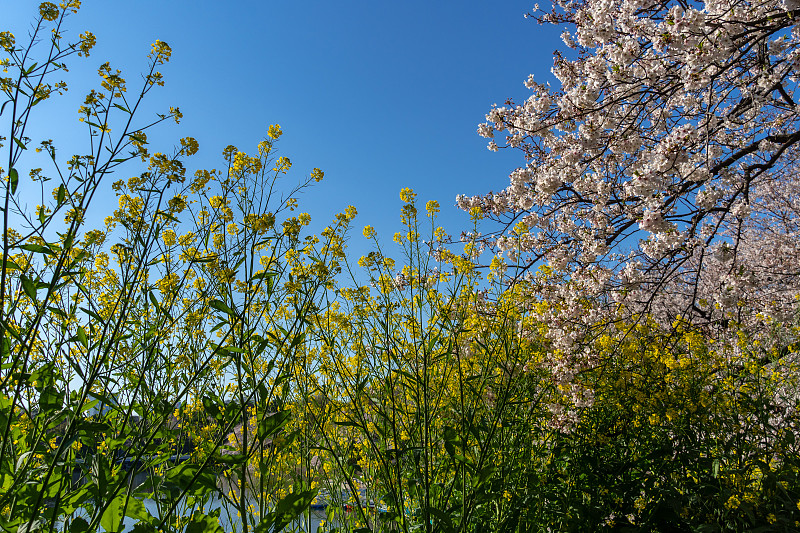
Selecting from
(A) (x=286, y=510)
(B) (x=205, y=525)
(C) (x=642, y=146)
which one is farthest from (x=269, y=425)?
(C) (x=642, y=146)

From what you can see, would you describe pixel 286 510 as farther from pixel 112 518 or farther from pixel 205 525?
pixel 112 518

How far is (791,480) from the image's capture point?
3096 millimetres

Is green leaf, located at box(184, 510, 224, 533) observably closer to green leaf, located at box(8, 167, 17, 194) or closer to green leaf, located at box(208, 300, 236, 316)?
green leaf, located at box(208, 300, 236, 316)

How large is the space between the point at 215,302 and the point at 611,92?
4639 millimetres

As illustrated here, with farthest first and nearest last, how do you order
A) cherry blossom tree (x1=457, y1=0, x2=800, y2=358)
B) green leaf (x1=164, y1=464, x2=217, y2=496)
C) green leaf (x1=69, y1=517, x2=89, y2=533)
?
cherry blossom tree (x1=457, y1=0, x2=800, y2=358) → green leaf (x1=164, y1=464, x2=217, y2=496) → green leaf (x1=69, y1=517, x2=89, y2=533)

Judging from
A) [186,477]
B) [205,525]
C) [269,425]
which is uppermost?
[269,425]

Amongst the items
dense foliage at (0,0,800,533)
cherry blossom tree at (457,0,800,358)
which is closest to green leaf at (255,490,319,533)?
dense foliage at (0,0,800,533)

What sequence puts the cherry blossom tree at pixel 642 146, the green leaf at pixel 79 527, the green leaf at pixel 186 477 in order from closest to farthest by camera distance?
the green leaf at pixel 79 527 < the green leaf at pixel 186 477 < the cherry blossom tree at pixel 642 146

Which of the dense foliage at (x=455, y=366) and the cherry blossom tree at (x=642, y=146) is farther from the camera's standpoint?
the cherry blossom tree at (x=642, y=146)

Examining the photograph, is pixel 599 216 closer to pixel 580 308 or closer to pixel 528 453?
pixel 580 308

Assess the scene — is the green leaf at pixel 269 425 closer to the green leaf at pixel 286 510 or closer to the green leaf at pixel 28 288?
the green leaf at pixel 286 510

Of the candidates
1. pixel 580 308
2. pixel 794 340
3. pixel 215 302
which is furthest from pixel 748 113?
pixel 215 302

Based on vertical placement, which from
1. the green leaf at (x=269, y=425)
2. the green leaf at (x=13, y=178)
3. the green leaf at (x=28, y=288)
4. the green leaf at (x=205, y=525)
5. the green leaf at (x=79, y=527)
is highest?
the green leaf at (x=13, y=178)

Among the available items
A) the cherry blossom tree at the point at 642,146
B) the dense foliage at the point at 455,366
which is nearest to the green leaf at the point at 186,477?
the dense foliage at the point at 455,366
